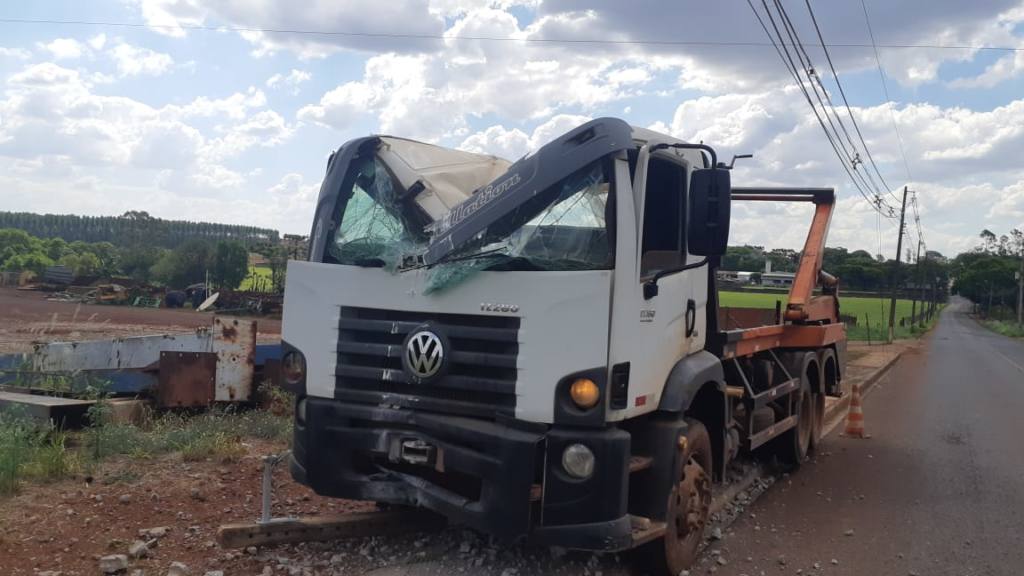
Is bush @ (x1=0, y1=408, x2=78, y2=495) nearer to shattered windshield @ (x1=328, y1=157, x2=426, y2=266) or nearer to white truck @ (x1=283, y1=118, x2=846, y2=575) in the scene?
white truck @ (x1=283, y1=118, x2=846, y2=575)

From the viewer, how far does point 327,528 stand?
5121 mm

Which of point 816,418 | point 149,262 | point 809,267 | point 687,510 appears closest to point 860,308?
point 816,418

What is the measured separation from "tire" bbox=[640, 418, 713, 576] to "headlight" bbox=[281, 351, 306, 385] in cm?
227

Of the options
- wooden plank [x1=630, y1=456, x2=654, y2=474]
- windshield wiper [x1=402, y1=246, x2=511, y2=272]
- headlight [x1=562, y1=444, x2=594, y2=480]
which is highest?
windshield wiper [x1=402, y1=246, x2=511, y2=272]

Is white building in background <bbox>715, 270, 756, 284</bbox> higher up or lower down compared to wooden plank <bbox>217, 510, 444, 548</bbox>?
higher up

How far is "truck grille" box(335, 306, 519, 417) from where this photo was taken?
14.3 ft

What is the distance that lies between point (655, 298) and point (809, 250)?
5099 mm

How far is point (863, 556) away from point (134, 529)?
496 cm

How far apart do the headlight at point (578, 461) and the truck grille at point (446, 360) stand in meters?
0.37

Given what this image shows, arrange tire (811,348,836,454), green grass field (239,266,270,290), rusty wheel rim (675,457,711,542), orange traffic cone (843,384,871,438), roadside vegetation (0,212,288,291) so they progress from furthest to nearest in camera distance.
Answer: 1. green grass field (239,266,270,290)
2. roadside vegetation (0,212,288,291)
3. orange traffic cone (843,384,871,438)
4. tire (811,348,836,454)
5. rusty wheel rim (675,457,711,542)

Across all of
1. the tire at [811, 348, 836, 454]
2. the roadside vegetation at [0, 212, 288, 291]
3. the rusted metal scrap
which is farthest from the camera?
the roadside vegetation at [0, 212, 288, 291]

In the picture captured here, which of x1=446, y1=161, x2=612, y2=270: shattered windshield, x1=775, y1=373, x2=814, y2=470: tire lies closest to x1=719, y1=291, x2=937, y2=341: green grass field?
x1=775, y1=373, x2=814, y2=470: tire

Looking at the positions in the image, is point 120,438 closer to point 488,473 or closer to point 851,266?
point 488,473

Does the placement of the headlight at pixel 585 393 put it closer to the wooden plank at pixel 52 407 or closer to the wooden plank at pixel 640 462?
the wooden plank at pixel 640 462
